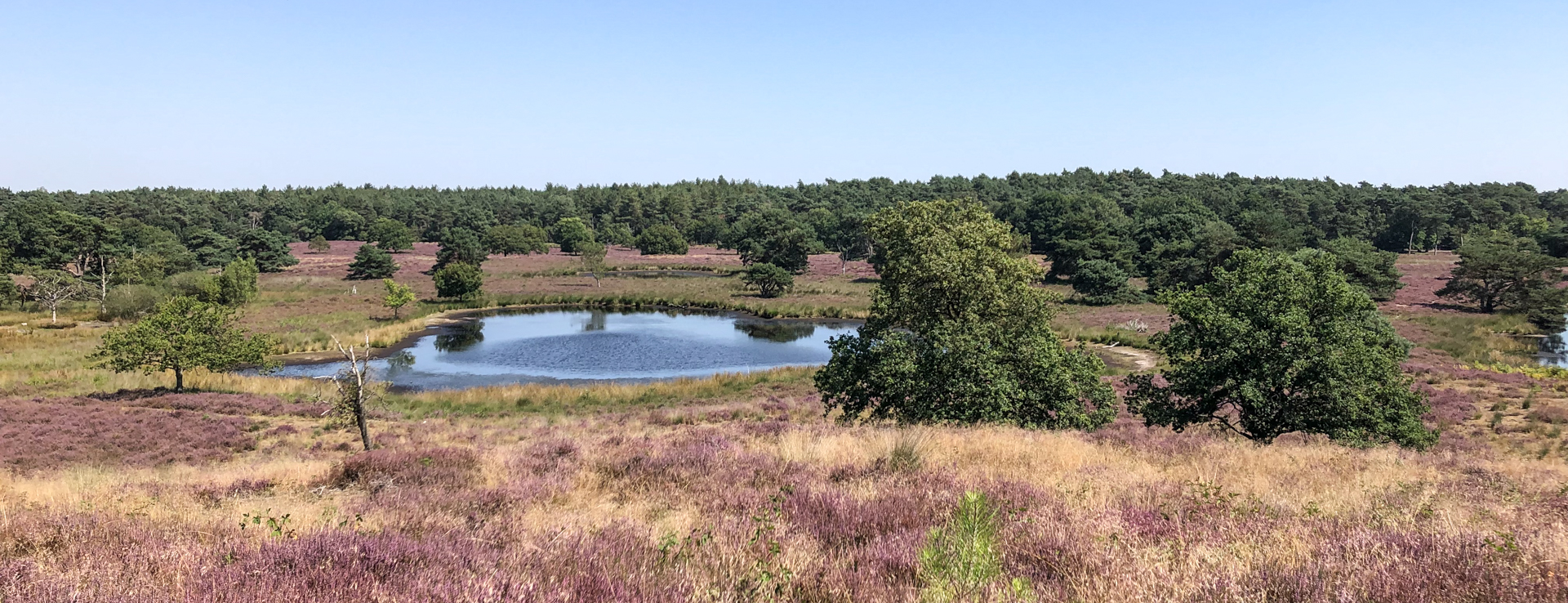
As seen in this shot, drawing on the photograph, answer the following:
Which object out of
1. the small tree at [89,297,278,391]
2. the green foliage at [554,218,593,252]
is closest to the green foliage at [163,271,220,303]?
the small tree at [89,297,278,391]

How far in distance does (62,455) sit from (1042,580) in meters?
26.7

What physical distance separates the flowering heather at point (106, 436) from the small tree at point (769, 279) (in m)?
58.3

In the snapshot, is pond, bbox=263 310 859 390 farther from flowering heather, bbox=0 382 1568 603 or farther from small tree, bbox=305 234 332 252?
small tree, bbox=305 234 332 252

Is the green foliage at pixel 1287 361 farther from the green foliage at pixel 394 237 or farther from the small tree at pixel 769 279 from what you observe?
the green foliage at pixel 394 237

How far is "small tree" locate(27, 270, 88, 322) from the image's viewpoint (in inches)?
Answer: 2232

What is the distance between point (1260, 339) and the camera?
15992mm

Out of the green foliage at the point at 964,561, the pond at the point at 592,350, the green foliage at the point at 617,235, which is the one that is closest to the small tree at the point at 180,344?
the pond at the point at 592,350

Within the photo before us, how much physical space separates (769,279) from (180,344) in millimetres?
56105

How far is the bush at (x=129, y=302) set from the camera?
57.2 metres

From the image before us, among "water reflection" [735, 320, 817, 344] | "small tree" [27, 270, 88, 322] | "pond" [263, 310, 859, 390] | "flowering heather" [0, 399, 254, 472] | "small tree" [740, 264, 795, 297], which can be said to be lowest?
"pond" [263, 310, 859, 390]

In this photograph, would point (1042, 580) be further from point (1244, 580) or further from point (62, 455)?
point (62, 455)

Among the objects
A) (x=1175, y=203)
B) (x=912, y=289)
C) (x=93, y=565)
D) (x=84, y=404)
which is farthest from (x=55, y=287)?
(x=1175, y=203)

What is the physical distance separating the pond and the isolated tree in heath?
16859mm

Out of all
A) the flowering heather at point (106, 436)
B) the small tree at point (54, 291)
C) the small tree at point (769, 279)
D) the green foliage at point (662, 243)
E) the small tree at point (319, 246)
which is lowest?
the flowering heather at point (106, 436)
